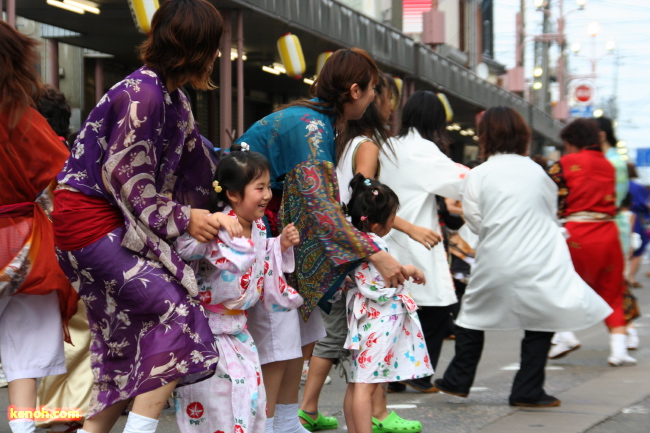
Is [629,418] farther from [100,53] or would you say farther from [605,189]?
[100,53]

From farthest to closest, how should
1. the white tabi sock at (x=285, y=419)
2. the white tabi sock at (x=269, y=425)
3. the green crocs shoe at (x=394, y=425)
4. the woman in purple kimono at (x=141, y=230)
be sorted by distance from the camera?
the green crocs shoe at (x=394, y=425)
the white tabi sock at (x=285, y=419)
the white tabi sock at (x=269, y=425)
the woman in purple kimono at (x=141, y=230)

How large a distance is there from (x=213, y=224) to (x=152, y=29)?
2.30 ft

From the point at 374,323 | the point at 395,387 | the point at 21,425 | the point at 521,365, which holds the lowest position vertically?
the point at 395,387

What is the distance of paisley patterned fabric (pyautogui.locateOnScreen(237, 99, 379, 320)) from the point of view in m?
3.65

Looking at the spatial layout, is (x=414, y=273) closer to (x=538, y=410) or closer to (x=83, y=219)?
(x=83, y=219)

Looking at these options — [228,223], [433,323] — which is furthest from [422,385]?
[228,223]

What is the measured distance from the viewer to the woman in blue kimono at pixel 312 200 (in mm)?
3666

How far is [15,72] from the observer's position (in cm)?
351

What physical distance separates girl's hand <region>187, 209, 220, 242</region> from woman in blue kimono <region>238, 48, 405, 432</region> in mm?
540

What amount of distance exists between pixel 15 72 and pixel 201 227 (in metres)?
0.96

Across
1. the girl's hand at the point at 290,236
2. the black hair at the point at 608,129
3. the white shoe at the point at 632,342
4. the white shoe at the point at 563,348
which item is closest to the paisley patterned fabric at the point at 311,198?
the girl's hand at the point at 290,236

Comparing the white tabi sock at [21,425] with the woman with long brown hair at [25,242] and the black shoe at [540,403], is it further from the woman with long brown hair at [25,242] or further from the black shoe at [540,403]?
the black shoe at [540,403]

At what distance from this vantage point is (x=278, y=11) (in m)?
11.3

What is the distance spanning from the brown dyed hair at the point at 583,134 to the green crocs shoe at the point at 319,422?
10.4 ft
